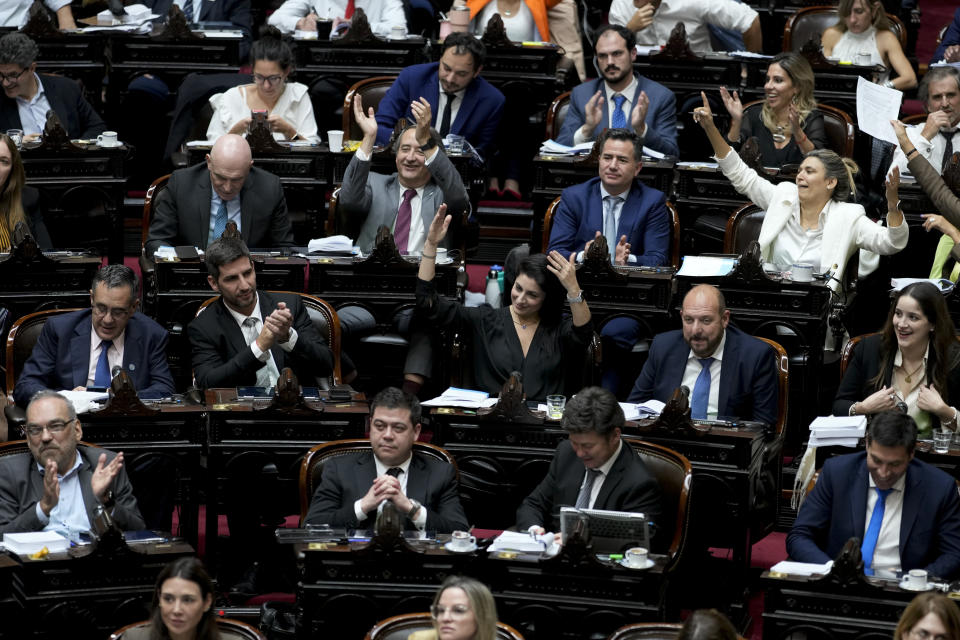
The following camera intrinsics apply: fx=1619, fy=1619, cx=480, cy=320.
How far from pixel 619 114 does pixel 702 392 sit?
6.69ft

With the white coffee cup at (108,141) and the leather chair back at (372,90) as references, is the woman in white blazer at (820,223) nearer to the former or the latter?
the leather chair back at (372,90)

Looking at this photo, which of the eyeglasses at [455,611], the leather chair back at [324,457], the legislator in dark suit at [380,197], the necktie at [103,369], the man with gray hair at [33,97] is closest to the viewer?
the eyeglasses at [455,611]

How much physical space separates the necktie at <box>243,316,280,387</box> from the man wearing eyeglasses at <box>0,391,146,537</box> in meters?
0.88

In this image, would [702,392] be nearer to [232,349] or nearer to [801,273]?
[801,273]

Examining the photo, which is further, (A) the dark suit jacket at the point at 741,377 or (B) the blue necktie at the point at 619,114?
(B) the blue necktie at the point at 619,114

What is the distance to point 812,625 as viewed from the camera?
457 cm

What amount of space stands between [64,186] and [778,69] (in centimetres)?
319

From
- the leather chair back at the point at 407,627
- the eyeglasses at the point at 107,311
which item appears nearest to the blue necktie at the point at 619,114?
the eyeglasses at the point at 107,311

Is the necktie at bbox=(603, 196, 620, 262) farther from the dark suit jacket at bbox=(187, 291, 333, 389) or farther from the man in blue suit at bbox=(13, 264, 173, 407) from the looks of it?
the man in blue suit at bbox=(13, 264, 173, 407)

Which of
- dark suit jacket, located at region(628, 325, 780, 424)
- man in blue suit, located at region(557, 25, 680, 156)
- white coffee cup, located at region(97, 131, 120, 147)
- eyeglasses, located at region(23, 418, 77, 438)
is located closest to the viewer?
eyeglasses, located at region(23, 418, 77, 438)

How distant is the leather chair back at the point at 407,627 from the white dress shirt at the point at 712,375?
66.3 inches

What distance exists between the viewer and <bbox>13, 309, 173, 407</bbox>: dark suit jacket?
576 cm

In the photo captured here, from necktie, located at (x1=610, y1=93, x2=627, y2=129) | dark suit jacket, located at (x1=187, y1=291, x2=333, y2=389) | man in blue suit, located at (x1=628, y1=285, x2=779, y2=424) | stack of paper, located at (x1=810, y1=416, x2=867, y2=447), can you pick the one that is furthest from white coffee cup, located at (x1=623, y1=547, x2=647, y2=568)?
necktie, located at (x1=610, y1=93, x2=627, y2=129)

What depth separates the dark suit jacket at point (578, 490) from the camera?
5.09 meters
